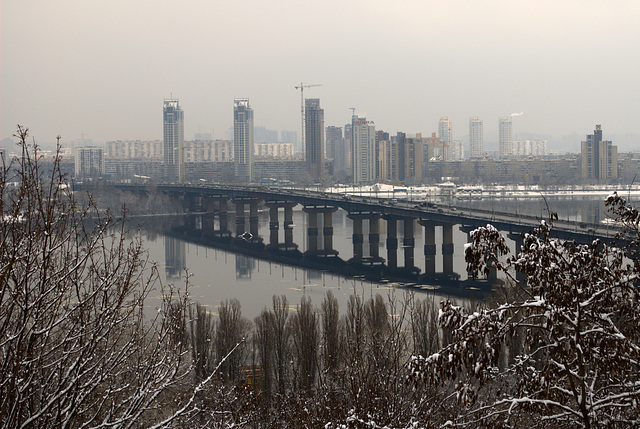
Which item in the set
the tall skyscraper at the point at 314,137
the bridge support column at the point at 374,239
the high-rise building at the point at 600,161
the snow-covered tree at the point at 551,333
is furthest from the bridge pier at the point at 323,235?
the tall skyscraper at the point at 314,137

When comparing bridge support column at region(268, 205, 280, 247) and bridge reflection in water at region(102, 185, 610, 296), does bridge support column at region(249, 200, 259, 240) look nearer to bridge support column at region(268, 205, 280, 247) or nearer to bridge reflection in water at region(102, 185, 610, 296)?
bridge reflection in water at region(102, 185, 610, 296)

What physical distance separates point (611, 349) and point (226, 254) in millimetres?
25385

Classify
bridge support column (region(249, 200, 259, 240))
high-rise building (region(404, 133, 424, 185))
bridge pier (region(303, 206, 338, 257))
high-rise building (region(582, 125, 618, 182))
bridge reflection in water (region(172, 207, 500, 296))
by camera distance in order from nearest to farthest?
bridge reflection in water (region(172, 207, 500, 296)), bridge pier (region(303, 206, 338, 257)), bridge support column (region(249, 200, 259, 240)), high-rise building (region(582, 125, 618, 182)), high-rise building (region(404, 133, 424, 185))

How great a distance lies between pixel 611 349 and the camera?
2.83 metres

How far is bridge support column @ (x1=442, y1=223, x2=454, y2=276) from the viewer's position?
22.6 metres

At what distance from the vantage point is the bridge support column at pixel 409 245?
24.3 meters

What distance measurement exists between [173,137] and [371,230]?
77.0 metres

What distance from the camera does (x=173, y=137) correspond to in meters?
103

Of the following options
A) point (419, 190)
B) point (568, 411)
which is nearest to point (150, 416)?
point (568, 411)

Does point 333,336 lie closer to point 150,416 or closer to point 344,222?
point 150,416

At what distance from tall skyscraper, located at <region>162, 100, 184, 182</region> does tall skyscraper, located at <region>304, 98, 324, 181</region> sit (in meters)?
15.9

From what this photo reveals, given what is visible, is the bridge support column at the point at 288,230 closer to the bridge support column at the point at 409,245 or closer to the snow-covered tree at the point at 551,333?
the bridge support column at the point at 409,245

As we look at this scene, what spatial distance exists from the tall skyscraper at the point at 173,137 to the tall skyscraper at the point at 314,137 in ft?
52.3

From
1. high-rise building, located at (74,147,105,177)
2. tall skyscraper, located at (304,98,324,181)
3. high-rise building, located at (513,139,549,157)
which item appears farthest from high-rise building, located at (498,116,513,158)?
high-rise building, located at (74,147,105,177)
